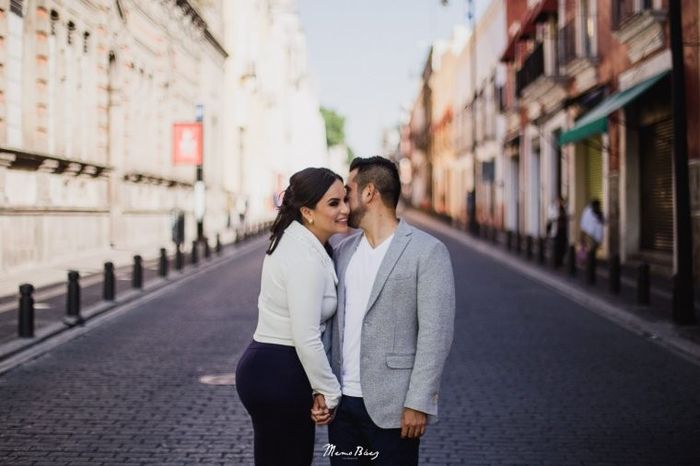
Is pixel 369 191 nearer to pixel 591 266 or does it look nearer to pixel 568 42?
pixel 591 266

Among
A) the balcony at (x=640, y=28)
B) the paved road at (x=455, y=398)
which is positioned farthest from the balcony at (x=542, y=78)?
the paved road at (x=455, y=398)

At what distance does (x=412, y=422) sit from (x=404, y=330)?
325mm

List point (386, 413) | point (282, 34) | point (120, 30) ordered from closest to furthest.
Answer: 1. point (386, 413)
2. point (120, 30)
3. point (282, 34)

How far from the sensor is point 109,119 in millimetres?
25781

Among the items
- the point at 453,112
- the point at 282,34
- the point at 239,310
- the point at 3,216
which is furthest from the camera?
the point at 282,34

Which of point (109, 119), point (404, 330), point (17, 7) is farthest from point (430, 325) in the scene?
point (109, 119)

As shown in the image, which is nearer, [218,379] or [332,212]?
[332,212]

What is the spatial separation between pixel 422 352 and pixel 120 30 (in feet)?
82.9

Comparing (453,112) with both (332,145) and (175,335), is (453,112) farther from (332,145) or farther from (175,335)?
(332,145)

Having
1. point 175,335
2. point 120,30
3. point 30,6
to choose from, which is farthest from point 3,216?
point 120,30

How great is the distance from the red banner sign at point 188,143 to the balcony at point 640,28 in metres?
12.1

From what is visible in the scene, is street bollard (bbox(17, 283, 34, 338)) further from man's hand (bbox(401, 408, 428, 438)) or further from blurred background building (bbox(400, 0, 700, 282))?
blurred background building (bbox(400, 0, 700, 282))

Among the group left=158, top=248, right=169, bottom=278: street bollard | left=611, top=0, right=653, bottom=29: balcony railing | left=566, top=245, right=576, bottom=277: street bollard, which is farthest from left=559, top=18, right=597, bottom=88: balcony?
left=158, top=248, right=169, bottom=278: street bollard

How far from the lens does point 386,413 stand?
3.02 metres
